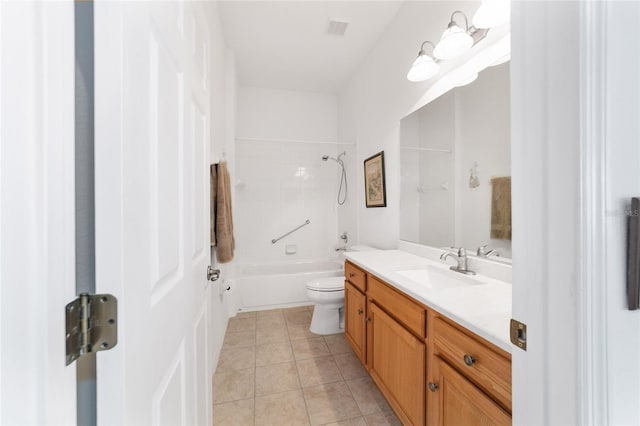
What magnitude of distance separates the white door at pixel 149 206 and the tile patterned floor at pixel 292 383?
0.76 metres

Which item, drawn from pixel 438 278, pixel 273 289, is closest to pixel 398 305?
pixel 438 278

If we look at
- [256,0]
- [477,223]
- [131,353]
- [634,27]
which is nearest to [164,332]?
[131,353]

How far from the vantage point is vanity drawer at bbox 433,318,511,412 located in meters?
0.75

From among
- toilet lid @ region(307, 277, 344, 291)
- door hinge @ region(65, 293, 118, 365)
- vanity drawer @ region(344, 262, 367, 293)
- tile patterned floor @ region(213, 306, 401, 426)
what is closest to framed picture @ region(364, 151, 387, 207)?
vanity drawer @ region(344, 262, 367, 293)

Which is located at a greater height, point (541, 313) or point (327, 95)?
point (327, 95)

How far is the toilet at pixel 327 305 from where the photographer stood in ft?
7.75

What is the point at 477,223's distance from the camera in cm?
146

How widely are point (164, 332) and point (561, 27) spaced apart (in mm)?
967

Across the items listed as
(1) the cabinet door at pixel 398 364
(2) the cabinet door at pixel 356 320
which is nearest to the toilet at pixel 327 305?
(2) the cabinet door at pixel 356 320

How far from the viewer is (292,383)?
1.74 m

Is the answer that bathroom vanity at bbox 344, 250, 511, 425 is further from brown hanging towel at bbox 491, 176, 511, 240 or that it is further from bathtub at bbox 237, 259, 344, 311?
bathtub at bbox 237, 259, 344, 311

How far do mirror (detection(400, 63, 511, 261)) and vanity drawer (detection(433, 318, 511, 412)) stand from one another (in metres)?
0.58

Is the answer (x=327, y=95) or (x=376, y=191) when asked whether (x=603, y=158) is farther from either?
(x=327, y=95)

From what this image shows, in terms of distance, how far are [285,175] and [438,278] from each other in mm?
2511
